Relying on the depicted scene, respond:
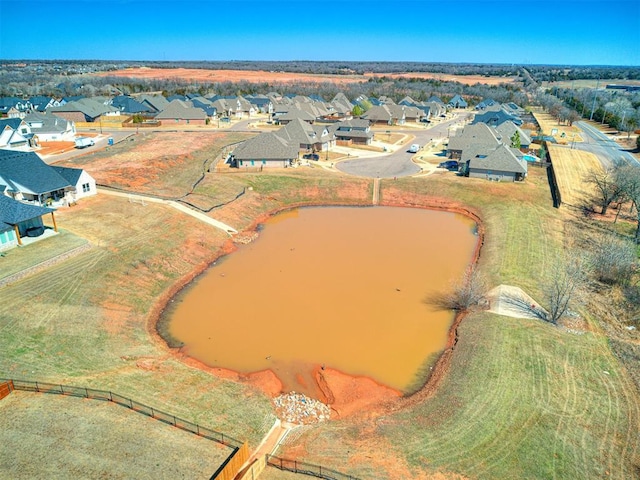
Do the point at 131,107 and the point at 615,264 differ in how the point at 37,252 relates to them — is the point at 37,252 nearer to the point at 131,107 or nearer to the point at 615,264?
the point at 615,264

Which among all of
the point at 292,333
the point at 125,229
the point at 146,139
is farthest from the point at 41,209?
the point at 146,139

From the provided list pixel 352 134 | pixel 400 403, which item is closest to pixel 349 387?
pixel 400 403

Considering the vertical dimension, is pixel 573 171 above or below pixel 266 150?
below

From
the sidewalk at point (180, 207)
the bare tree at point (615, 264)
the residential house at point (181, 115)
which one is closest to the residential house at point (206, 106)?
the residential house at point (181, 115)

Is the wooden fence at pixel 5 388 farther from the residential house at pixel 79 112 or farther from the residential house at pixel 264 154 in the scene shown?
the residential house at pixel 79 112

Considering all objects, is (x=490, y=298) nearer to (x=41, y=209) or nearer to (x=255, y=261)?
(x=255, y=261)

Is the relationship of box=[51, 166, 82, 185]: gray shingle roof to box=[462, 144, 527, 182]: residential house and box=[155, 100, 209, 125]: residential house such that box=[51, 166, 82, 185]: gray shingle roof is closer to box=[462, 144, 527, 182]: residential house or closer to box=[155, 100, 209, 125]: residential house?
box=[462, 144, 527, 182]: residential house
